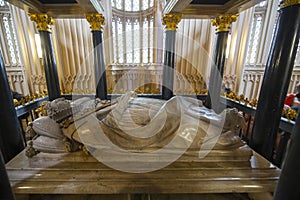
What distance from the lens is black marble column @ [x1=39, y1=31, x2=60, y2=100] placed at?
9.13ft

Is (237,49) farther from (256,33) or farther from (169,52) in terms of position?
(169,52)

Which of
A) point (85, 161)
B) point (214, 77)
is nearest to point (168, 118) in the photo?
point (85, 161)

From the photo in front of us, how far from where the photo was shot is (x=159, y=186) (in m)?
1.11

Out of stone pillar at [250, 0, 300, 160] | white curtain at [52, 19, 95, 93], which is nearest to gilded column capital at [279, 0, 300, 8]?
stone pillar at [250, 0, 300, 160]

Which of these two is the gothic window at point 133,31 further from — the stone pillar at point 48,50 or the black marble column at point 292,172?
the black marble column at point 292,172

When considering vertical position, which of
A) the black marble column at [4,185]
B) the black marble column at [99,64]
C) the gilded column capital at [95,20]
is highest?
the gilded column capital at [95,20]

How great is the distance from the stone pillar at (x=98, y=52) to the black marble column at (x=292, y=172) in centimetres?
291

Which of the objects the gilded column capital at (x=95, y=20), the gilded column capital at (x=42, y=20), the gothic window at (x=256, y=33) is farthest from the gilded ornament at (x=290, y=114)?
the gilded column capital at (x=42, y=20)

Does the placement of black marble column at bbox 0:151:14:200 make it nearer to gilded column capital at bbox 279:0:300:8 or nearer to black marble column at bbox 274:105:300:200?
black marble column at bbox 274:105:300:200

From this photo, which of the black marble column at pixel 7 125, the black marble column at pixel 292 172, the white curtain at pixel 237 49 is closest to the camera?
the black marble column at pixel 292 172

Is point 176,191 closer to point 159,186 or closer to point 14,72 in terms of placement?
point 159,186

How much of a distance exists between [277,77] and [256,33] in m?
4.15

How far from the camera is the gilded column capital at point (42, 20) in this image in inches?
105

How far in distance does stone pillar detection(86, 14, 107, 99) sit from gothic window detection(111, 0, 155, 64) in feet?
5.32
